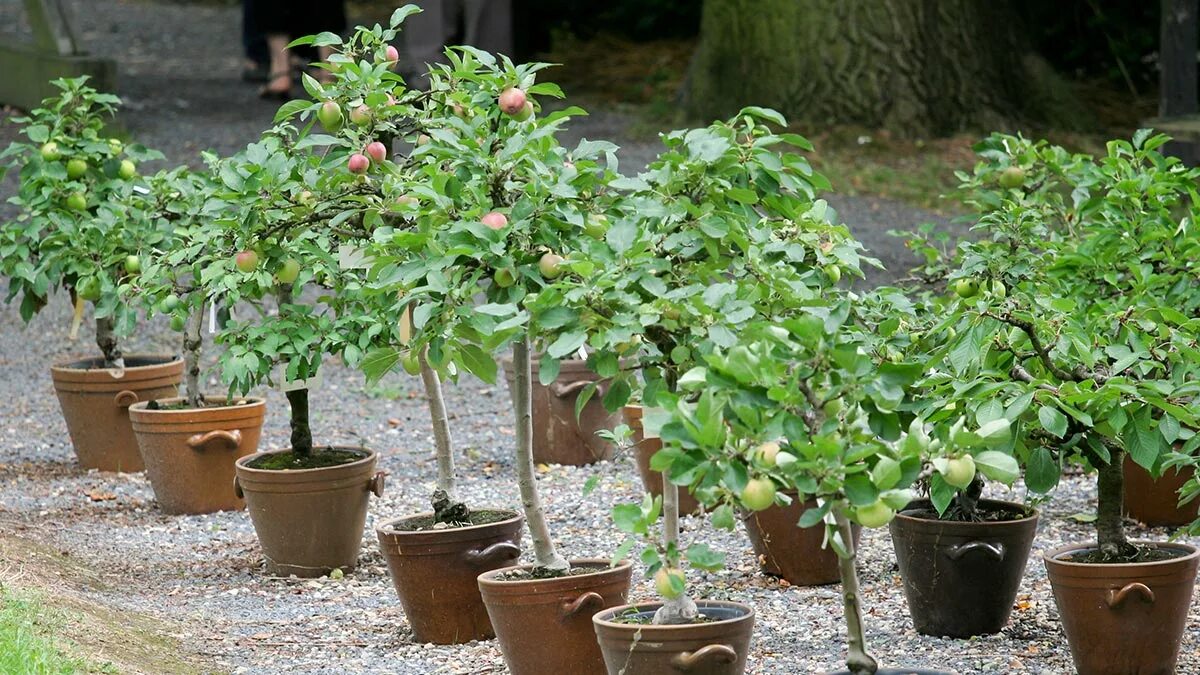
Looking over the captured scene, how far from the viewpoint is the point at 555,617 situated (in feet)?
10.3

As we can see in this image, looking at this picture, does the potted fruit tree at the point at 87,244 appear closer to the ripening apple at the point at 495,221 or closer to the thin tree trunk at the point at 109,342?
the thin tree trunk at the point at 109,342

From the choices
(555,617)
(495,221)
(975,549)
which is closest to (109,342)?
(555,617)

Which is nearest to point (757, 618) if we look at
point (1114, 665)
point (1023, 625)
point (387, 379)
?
point (1023, 625)

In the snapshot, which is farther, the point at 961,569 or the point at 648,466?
the point at 648,466

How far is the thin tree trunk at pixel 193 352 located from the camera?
479 cm

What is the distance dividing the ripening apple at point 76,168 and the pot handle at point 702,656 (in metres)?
3.20

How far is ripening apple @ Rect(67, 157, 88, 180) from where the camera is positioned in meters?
5.16

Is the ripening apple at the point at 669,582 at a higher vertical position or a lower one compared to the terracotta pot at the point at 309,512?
higher

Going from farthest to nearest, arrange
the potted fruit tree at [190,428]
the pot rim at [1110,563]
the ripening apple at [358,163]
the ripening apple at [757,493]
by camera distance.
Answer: the potted fruit tree at [190,428]
the ripening apple at [358,163]
the pot rim at [1110,563]
the ripening apple at [757,493]

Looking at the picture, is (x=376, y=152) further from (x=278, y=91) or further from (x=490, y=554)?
(x=278, y=91)

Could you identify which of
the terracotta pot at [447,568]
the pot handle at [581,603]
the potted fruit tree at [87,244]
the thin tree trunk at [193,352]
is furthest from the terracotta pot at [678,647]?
the potted fruit tree at [87,244]

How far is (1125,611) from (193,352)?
285 centimetres

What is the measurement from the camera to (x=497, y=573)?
131 inches

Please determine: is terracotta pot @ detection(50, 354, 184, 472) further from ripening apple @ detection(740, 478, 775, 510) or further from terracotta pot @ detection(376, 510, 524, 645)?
ripening apple @ detection(740, 478, 775, 510)
